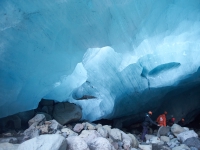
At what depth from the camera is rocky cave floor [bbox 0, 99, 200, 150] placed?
272 centimetres

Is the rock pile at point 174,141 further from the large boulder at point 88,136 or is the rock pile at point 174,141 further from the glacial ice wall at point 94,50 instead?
the glacial ice wall at point 94,50

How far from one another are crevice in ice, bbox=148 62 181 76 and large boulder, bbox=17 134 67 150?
394 centimetres

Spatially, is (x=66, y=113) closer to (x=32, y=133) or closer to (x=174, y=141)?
(x=32, y=133)

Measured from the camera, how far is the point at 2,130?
4312 mm

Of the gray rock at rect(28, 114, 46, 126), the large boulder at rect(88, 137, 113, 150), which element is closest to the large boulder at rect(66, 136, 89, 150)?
the large boulder at rect(88, 137, 113, 150)

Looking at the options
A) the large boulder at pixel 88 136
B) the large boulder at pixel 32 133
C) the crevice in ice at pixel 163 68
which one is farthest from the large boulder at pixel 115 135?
the crevice in ice at pixel 163 68

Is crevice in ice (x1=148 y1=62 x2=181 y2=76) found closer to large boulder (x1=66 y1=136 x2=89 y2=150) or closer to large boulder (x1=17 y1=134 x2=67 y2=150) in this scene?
large boulder (x1=66 y1=136 x2=89 y2=150)

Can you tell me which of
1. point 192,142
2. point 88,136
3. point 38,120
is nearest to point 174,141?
point 192,142

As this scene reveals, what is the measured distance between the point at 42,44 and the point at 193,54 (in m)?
4.11

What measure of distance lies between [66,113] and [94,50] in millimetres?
2144

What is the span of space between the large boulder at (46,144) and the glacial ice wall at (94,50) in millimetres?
1810

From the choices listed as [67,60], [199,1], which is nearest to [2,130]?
[67,60]

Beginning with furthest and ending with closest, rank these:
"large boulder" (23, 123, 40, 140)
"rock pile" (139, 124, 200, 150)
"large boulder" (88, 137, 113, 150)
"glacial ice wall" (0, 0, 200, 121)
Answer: "rock pile" (139, 124, 200, 150)
"large boulder" (23, 123, 40, 140)
"glacial ice wall" (0, 0, 200, 121)
"large boulder" (88, 137, 113, 150)

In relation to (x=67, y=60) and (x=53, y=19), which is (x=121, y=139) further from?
(x=53, y=19)
